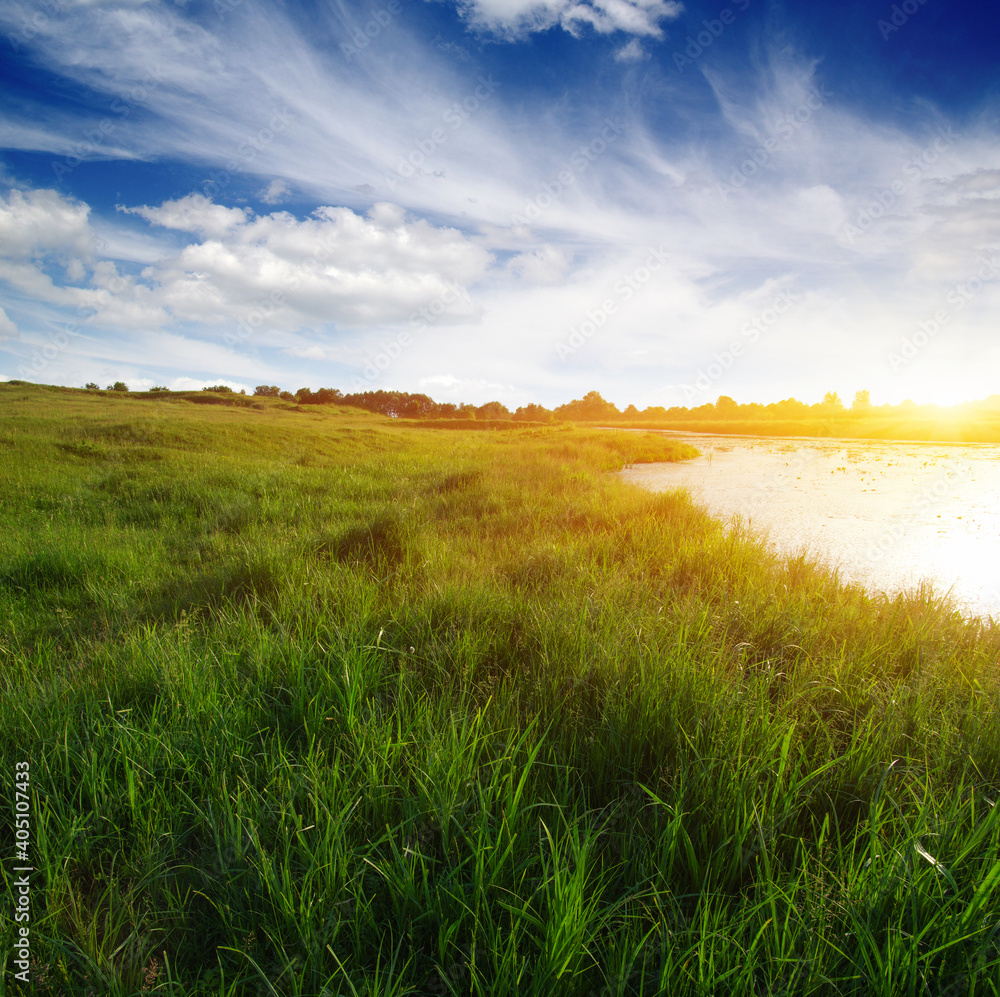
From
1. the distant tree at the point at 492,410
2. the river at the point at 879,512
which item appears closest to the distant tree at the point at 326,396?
the distant tree at the point at 492,410

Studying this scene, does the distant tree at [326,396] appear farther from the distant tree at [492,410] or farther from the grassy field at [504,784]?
the grassy field at [504,784]

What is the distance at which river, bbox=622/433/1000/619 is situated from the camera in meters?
4.61

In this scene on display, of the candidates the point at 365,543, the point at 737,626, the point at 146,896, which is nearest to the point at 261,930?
the point at 146,896

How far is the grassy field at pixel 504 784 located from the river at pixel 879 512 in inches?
55.0

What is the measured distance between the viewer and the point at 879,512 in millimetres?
7004

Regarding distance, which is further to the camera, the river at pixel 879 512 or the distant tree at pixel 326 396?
the distant tree at pixel 326 396

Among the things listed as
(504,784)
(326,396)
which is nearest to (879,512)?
(504,784)

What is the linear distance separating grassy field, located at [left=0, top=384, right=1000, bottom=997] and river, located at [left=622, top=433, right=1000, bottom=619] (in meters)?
1.40

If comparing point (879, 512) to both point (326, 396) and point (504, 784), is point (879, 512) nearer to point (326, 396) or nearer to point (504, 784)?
point (504, 784)

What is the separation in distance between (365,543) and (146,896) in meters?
3.67

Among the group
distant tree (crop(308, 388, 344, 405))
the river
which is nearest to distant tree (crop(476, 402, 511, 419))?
distant tree (crop(308, 388, 344, 405))

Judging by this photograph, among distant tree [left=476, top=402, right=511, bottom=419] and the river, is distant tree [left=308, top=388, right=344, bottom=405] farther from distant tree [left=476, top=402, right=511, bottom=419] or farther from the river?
the river

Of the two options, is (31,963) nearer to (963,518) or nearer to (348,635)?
(348,635)

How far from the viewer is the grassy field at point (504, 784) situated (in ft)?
3.99
